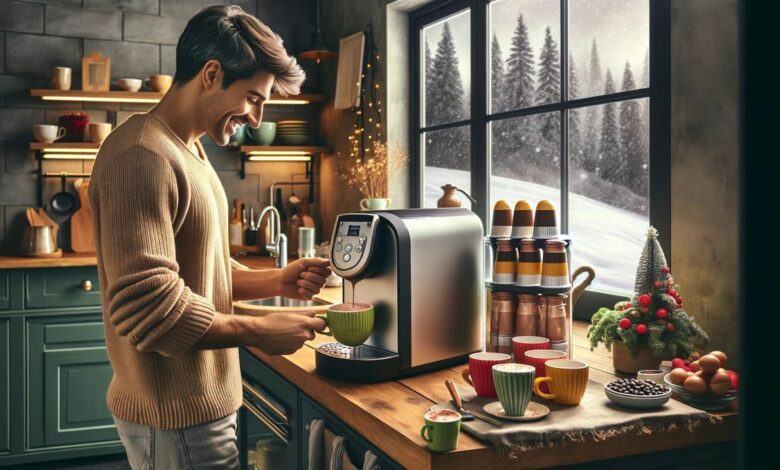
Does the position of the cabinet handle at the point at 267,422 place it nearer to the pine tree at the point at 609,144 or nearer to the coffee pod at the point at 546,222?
the coffee pod at the point at 546,222

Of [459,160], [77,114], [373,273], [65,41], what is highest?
[65,41]

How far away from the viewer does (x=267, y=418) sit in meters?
2.04

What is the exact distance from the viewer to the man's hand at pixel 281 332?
1406mm

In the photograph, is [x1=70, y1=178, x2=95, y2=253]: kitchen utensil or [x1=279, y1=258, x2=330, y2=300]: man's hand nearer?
[x1=279, y1=258, x2=330, y2=300]: man's hand

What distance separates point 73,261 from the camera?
3615mm

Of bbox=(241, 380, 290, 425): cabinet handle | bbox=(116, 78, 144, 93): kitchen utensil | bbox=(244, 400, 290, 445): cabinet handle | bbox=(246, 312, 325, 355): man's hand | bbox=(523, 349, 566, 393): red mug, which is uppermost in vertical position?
bbox=(116, 78, 144, 93): kitchen utensil

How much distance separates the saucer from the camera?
4.11 feet

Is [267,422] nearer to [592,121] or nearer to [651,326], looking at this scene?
[651,326]

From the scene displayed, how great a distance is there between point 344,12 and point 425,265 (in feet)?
9.19

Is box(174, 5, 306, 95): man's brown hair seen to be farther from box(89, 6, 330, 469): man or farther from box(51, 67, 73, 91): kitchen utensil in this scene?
box(51, 67, 73, 91): kitchen utensil

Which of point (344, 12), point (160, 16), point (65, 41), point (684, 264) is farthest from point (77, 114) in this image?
point (684, 264)

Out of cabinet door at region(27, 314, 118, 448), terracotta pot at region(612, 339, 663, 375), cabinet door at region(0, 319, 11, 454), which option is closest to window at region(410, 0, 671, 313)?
terracotta pot at region(612, 339, 663, 375)

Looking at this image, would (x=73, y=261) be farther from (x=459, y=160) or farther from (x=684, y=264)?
(x=684, y=264)

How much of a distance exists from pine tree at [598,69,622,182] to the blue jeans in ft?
4.71
